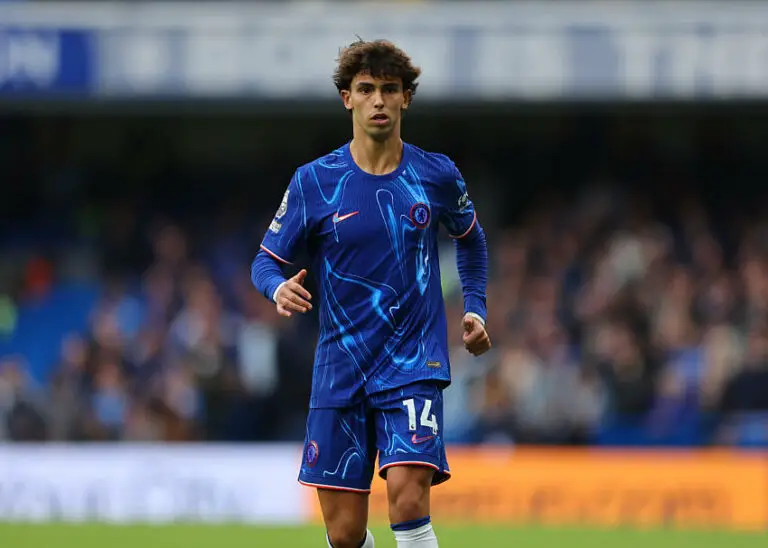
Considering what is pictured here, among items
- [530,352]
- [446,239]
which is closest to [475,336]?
[530,352]

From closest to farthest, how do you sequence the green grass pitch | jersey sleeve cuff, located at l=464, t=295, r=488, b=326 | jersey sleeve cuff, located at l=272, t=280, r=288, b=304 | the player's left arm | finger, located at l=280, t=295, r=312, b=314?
finger, located at l=280, t=295, r=312, b=314
jersey sleeve cuff, located at l=272, t=280, r=288, b=304
the player's left arm
jersey sleeve cuff, located at l=464, t=295, r=488, b=326
the green grass pitch

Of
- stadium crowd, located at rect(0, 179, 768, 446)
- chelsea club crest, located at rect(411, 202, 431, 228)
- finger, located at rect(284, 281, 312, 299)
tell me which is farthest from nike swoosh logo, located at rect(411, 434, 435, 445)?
stadium crowd, located at rect(0, 179, 768, 446)

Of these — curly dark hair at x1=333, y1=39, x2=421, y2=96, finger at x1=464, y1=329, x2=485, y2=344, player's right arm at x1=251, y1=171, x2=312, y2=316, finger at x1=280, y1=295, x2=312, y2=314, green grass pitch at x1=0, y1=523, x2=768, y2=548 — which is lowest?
green grass pitch at x1=0, y1=523, x2=768, y2=548

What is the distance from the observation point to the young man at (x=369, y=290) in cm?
589

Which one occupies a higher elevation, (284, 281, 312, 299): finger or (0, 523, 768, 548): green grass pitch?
(284, 281, 312, 299): finger

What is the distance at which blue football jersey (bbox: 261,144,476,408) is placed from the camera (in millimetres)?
5934

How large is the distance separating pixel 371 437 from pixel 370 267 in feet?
2.31

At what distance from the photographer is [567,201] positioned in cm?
1747

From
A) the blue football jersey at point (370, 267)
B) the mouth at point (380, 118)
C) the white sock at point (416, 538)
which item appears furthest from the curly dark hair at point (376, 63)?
the white sock at point (416, 538)

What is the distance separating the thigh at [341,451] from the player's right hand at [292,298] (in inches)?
21.1

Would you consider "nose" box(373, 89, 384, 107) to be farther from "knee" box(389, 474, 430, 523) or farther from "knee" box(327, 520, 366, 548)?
"knee" box(327, 520, 366, 548)

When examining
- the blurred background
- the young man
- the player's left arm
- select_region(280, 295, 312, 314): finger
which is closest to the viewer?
select_region(280, 295, 312, 314): finger

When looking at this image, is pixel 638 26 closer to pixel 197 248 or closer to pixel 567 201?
pixel 567 201

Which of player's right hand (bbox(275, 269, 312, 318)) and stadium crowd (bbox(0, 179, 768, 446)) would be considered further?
stadium crowd (bbox(0, 179, 768, 446))
